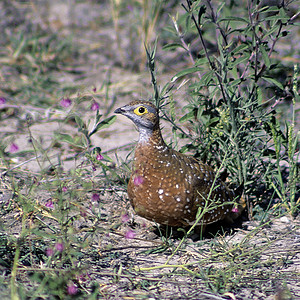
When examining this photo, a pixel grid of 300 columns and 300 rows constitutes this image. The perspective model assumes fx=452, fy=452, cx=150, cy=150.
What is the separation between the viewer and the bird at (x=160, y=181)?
3428 mm

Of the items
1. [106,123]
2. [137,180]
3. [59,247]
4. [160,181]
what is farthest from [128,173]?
[59,247]

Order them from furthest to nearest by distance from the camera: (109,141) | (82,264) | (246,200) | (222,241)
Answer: (109,141)
(246,200)
(222,241)
(82,264)

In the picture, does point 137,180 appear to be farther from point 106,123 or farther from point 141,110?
point 106,123

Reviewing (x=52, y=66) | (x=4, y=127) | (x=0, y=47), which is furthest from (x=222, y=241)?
(x=0, y=47)

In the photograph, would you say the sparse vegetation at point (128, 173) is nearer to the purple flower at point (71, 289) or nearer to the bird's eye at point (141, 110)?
the purple flower at point (71, 289)

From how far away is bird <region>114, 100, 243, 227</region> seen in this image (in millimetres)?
3428

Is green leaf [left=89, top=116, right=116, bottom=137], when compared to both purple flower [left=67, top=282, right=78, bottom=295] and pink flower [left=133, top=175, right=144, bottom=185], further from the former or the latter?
purple flower [left=67, top=282, right=78, bottom=295]

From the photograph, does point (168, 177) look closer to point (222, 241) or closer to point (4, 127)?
point (222, 241)

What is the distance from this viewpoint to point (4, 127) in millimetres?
5500

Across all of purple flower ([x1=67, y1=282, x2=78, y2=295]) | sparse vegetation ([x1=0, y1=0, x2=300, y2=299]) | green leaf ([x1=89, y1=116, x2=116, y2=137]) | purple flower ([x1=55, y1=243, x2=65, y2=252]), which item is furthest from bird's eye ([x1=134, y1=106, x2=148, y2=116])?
purple flower ([x1=67, y1=282, x2=78, y2=295])

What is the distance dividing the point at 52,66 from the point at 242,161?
399 cm

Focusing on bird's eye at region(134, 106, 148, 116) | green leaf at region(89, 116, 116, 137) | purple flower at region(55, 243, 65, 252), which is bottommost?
purple flower at region(55, 243, 65, 252)

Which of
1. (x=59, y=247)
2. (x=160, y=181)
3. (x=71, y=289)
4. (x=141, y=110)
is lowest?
(x=71, y=289)

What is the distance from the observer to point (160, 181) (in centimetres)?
346
